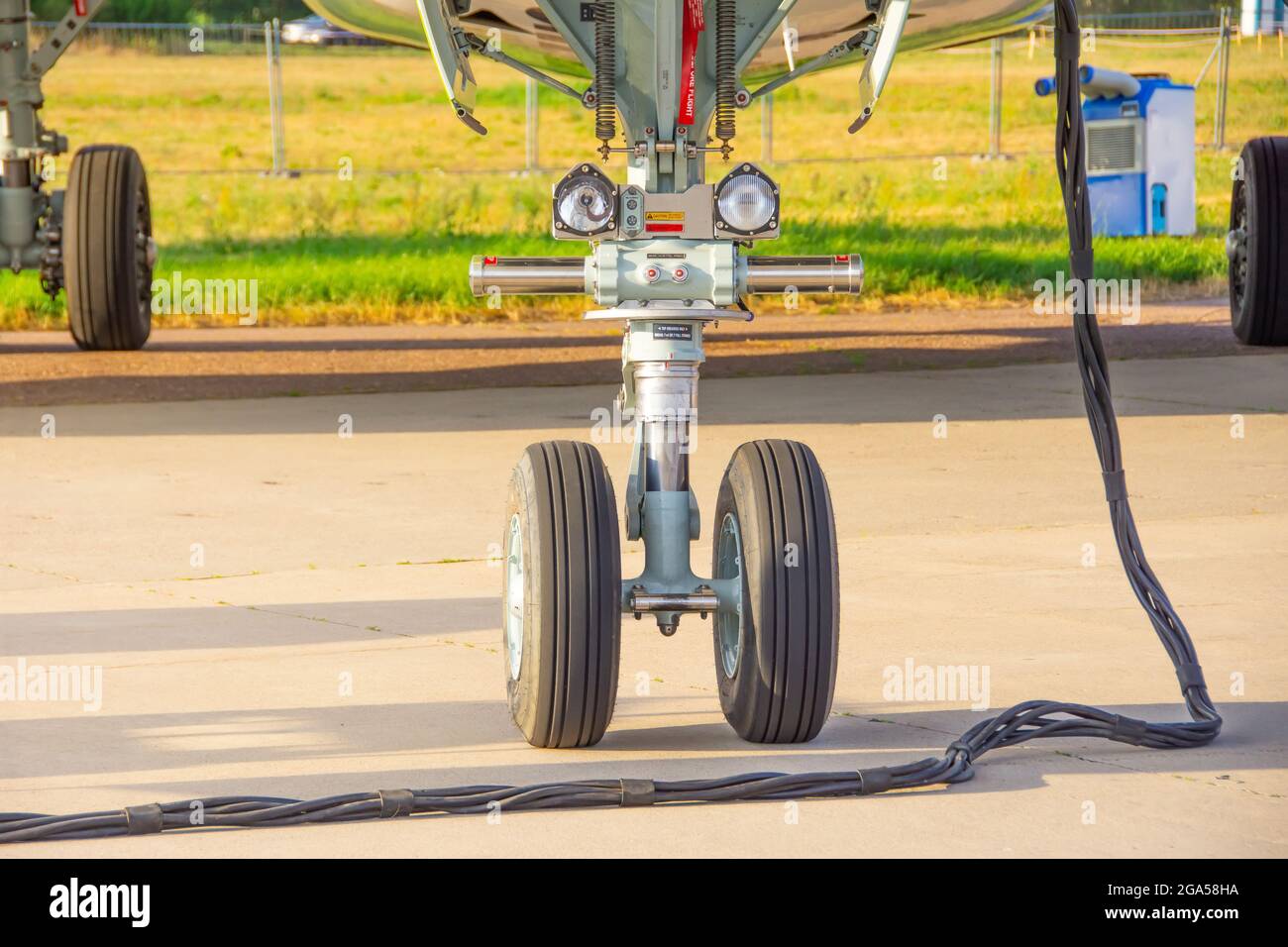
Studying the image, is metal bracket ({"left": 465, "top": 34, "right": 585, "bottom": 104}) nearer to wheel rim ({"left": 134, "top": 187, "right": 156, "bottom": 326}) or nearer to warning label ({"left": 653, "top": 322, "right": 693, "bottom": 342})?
warning label ({"left": 653, "top": 322, "right": 693, "bottom": 342})

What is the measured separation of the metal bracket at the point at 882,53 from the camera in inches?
199

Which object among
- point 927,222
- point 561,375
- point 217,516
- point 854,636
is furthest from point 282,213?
point 854,636

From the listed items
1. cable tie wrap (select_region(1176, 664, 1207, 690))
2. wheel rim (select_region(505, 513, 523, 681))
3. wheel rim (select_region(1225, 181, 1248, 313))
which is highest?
wheel rim (select_region(1225, 181, 1248, 313))

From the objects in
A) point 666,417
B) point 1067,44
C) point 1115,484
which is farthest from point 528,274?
point 1115,484

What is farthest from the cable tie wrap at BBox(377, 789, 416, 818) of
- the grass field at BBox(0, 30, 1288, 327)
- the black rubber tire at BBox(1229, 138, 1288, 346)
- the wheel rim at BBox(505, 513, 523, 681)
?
the grass field at BBox(0, 30, 1288, 327)

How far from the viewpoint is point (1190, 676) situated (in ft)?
16.9

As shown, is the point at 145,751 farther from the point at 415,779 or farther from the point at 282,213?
the point at 282,213

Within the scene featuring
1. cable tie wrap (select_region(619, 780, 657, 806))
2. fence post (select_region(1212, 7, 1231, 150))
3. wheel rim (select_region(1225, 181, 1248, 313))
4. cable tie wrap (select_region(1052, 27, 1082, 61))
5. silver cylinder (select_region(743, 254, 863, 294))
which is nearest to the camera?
cable tie wrap (select_region(619, 780, 657, 806))

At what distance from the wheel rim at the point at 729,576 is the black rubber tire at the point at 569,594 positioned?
1.22 feet

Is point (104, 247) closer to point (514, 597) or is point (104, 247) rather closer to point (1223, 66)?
point (514, 597)

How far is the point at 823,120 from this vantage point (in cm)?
4309

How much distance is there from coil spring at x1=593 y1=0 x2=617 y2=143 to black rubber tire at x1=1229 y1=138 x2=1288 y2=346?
5.22 meters

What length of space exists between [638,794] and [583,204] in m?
1.36

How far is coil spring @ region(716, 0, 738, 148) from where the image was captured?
5059 mm
